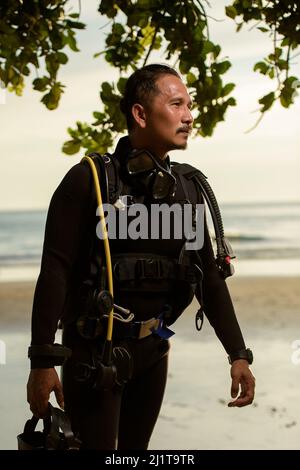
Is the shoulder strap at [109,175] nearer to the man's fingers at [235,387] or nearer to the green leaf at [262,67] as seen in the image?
the man's fingers at [235,387]

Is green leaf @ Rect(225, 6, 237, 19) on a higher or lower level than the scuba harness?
higher

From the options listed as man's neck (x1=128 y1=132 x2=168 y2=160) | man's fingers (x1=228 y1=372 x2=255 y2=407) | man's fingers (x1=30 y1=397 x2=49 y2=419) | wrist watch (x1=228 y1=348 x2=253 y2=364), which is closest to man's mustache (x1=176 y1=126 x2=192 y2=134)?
man's neck (x1=128 y1=132 x2=168 y2=160)

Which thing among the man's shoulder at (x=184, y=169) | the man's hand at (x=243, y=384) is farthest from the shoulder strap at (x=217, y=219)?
the man's hand at (x=243, y=384)

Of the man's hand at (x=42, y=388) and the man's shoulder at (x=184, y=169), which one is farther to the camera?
the man's shoulder at (x=184, y=169)

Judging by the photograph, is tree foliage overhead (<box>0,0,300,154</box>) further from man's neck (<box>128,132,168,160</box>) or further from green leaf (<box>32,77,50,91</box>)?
man's neck (<box>128,132,168,160</box>)

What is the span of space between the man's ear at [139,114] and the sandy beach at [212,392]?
3.25 metres

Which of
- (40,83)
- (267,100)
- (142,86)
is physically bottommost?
(142,86)

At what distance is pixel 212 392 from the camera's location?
26.8 ft

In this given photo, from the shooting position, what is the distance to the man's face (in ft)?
12.6

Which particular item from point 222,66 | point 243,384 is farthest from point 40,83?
point 243,384

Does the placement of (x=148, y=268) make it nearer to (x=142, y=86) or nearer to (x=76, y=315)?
(x=76, y=315)

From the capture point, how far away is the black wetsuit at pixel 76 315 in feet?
12.0

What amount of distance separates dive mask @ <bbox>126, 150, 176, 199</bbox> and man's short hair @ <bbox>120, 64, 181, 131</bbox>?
0.61ft

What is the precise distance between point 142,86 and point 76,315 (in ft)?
→ 3.12
